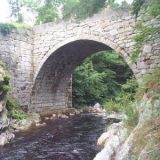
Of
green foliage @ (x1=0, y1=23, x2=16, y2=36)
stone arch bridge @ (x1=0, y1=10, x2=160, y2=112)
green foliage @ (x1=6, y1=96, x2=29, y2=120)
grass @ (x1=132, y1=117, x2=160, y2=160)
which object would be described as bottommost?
green foliage @ (x1=6, y1=96, x2=29, y2=120)

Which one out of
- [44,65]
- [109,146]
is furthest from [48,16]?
[109,146]

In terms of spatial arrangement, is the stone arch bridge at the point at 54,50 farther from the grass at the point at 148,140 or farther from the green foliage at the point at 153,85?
Answer: the grass at the point at 148,140

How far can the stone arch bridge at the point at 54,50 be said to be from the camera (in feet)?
34.3

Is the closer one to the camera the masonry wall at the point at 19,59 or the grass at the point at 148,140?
the grass at the point at 148,140

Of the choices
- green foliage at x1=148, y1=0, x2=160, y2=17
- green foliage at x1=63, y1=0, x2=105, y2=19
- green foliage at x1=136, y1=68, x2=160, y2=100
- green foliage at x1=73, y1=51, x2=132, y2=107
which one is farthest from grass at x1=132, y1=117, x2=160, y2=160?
green foliage at x1=73, y1=51, x2=132, y2=107

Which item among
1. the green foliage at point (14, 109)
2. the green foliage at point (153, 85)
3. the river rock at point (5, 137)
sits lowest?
the river rock at point (5, 137)

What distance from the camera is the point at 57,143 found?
8641 mm

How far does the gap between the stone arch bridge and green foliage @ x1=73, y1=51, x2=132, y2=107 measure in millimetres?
1994

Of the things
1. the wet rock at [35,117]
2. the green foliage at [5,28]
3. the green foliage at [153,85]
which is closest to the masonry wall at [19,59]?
the green foliage at [5,28]

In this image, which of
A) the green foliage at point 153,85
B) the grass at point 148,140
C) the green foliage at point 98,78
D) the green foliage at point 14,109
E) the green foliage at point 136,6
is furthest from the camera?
the green foliage at point 98,78

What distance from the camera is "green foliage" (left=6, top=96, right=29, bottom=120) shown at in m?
11.5

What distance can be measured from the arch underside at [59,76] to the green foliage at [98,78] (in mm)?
1291

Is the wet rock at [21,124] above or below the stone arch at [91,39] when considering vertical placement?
below

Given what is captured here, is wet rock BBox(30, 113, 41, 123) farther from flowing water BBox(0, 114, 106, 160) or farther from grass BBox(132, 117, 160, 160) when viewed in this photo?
grass BBox(132, 117, 160, 160)
